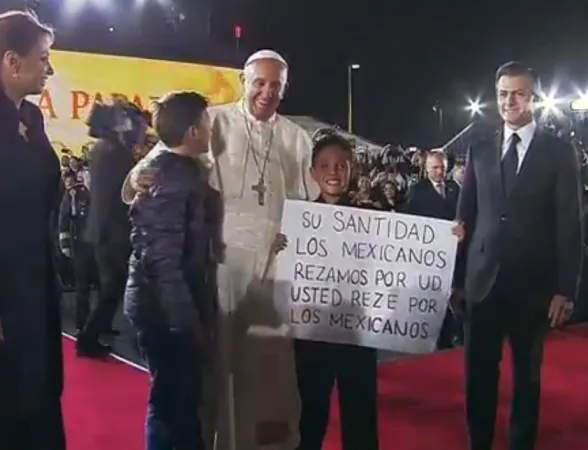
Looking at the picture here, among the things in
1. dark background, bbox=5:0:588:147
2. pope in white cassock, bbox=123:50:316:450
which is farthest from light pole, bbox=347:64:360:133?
pope in white cassock, bbox=123:50:316:450

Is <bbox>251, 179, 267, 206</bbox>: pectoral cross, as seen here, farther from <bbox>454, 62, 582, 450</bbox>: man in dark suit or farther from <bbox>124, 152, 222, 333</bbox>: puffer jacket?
<bbox>454, 62, 582, 450</bbox>: man in dark suit

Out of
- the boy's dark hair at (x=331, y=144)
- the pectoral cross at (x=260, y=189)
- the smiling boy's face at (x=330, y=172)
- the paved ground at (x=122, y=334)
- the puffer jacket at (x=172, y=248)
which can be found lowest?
the paved ground at (x=122, y=334)

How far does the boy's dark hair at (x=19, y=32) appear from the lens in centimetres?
180

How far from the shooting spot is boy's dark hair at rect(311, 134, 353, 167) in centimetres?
210

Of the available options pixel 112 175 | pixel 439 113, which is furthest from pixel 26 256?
pixel 439 113

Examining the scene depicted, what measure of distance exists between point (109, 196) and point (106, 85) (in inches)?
10.7

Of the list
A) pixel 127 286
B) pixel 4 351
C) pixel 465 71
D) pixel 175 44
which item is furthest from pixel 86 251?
pixel 465 71

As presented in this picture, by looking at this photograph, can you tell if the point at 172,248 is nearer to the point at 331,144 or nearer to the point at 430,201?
the point at 331,144

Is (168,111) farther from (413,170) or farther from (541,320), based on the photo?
(541,320)

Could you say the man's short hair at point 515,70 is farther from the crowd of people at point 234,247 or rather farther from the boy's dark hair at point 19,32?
the boy's dark hair at point 19,32

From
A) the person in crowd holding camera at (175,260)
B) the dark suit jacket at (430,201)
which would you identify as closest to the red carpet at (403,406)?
the person in crowd holding camera at (175,260)

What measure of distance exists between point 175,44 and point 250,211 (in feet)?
1.49

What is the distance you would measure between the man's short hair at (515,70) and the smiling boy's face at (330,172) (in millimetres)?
494

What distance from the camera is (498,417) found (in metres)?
2.37
